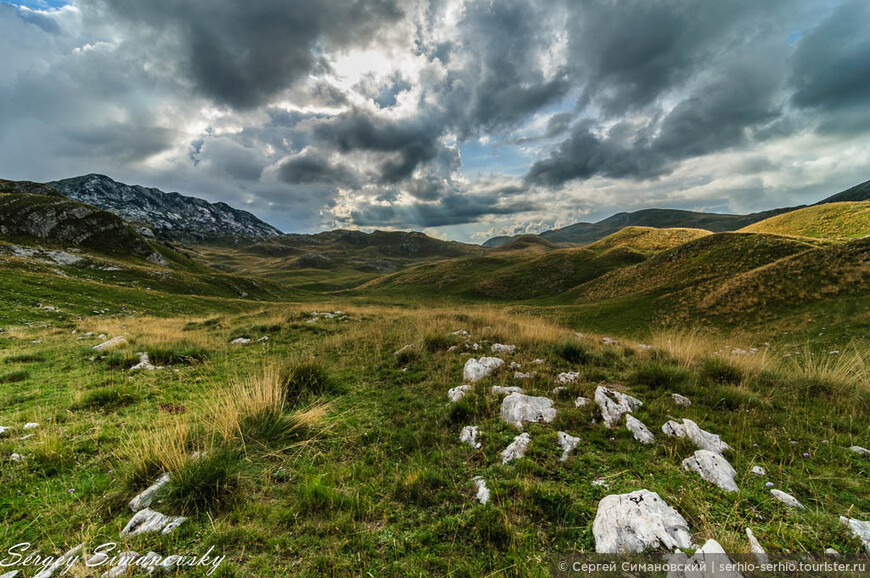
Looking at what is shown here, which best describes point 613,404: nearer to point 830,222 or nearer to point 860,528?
point 860,528

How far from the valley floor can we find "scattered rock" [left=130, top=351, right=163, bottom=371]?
2.60 ft

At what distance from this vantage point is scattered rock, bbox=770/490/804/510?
3236 millimetres

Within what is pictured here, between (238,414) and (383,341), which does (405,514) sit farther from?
(383,341)

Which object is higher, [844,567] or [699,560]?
[699,560]

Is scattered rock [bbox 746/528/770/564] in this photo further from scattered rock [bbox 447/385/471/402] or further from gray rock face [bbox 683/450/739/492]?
scattered rock [bbox 447/385/471/402]

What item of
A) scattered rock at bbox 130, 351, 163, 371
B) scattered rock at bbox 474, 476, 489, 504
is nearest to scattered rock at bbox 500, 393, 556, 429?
scattered rock at bbox 474, 476, 489, 504

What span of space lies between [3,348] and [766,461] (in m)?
22.1

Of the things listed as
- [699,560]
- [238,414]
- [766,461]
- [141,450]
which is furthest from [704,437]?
[141,450]

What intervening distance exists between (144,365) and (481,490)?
420 inches

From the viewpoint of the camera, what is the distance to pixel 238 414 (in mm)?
5188

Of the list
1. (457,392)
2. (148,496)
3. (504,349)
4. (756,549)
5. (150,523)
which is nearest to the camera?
(756,549)

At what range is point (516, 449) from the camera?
444cm

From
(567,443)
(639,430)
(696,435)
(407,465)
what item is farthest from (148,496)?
(696,435)

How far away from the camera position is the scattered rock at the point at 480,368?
7449mm
